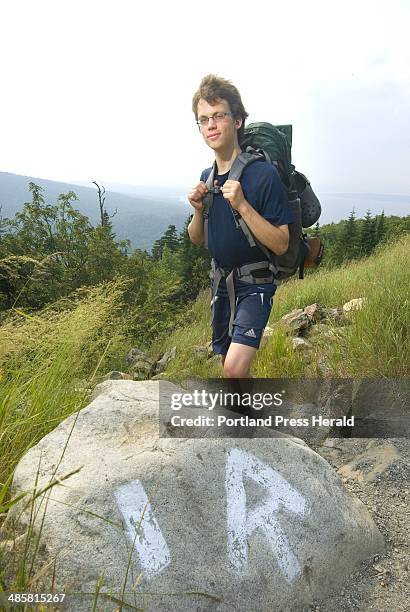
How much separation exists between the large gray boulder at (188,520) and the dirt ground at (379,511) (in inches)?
2.8

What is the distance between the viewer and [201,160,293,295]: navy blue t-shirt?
9.04 feet

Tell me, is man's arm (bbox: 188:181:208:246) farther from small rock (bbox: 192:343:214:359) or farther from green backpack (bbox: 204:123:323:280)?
small rock (bbox: 192:343:214:359)

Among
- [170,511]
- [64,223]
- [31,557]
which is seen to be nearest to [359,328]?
[170,511]

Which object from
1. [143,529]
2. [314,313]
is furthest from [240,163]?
[314,313]

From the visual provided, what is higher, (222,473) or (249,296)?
(249,296)

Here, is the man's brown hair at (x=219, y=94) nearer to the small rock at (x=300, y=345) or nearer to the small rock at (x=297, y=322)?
the small rock at (x=300, y=345)

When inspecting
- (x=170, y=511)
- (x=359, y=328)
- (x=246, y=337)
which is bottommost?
(x=170, y=511)

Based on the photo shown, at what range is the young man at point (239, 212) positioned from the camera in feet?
9.02

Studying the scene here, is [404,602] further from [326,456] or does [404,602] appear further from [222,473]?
[326,456]

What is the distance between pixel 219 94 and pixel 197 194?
0.58m

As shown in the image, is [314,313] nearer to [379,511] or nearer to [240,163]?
[379,511]

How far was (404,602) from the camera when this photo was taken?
2.33m

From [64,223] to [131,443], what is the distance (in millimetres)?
10184

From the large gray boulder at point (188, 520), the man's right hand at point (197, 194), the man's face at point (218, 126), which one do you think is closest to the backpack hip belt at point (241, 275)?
the man's right hand at point (197, 194)
